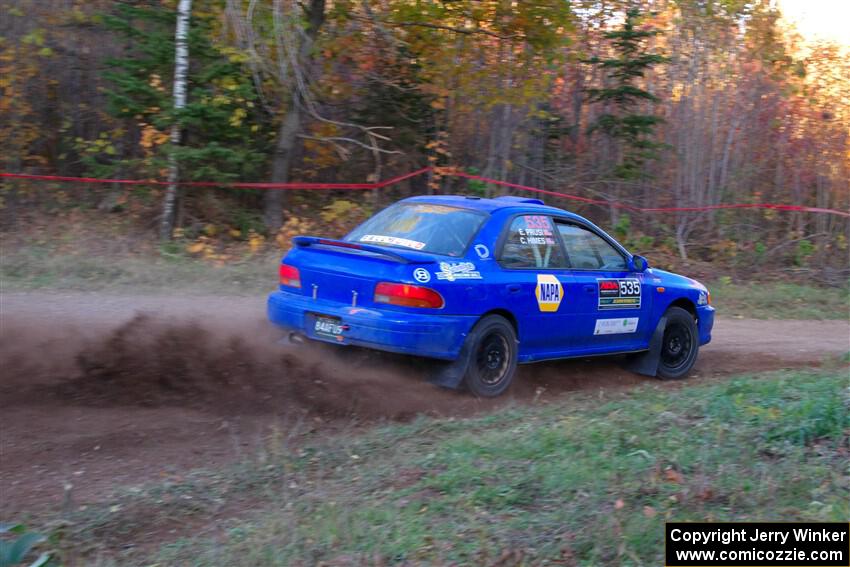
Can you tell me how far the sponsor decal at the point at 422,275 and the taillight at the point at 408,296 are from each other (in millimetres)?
57

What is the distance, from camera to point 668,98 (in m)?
16.8

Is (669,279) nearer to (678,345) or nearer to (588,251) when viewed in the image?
(678,345)

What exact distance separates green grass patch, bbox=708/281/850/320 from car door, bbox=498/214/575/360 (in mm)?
5684

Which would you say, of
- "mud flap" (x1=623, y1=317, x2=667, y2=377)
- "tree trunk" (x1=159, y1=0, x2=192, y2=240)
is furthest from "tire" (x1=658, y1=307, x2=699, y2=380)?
"tree trunk" (x1=159, y1=0, x2=192, y2=240)

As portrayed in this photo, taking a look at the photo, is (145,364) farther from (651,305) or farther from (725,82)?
(725,82)

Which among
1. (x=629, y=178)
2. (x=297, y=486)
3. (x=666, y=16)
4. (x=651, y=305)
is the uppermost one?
(x=666, y=16)

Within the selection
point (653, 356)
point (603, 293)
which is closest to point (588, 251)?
point (603, 293)

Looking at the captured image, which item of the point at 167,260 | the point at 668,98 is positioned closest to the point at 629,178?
the point at 668,98

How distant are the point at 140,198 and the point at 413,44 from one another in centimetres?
514

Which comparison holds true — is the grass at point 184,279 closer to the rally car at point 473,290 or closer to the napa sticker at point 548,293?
the rally car at point 473,290

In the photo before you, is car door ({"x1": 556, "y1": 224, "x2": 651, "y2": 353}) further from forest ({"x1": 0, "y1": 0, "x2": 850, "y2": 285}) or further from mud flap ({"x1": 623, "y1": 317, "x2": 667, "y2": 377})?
forest ({"x1": 0, "y1": 0, "x2": 850, "y2": 285})

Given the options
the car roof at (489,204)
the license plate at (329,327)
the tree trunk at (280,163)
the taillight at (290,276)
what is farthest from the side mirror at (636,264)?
the tree trunk at (280,163)

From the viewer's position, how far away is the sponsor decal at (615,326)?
25.6ft

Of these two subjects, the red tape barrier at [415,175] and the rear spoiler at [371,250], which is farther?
the red tape barrier at [415,175]
